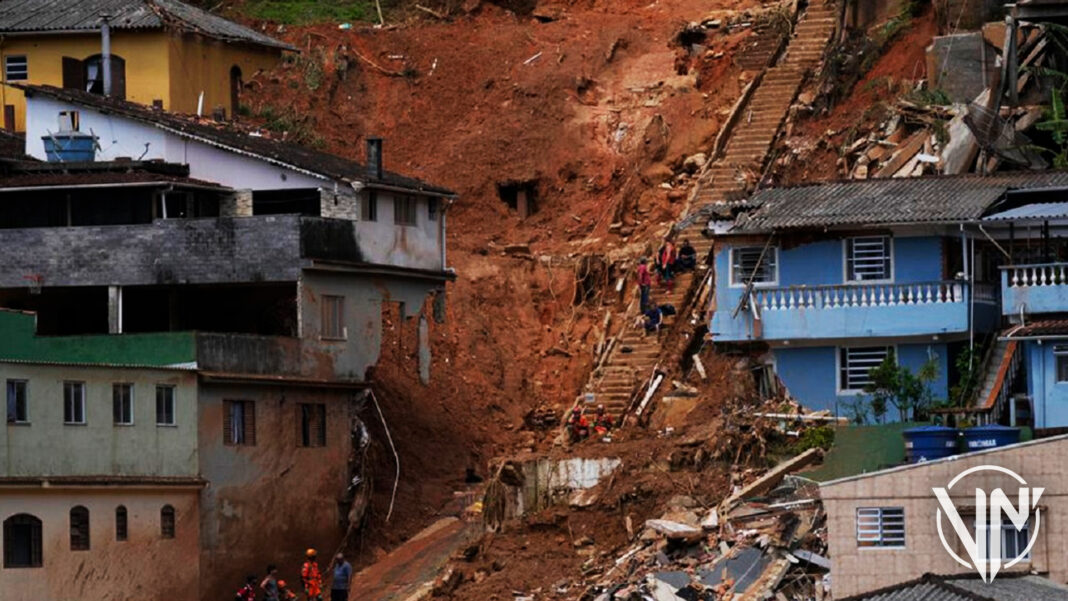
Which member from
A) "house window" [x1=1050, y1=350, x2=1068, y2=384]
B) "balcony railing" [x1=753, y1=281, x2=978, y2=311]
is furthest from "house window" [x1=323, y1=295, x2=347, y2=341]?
"house window" [x1=1050, y1=350, x2=1068, y2=384]

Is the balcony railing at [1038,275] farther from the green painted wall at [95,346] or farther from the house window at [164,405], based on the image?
the house window at [164,405]

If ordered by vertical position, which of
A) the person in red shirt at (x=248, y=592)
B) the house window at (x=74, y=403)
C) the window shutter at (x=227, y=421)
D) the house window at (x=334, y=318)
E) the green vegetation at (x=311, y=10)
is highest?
the green vegetation at (x=311, y=10)

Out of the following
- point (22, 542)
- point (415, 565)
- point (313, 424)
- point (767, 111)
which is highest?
point (767, 111)

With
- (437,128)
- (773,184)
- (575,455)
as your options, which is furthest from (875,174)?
(437,128)

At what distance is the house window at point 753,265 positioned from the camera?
7169 cm

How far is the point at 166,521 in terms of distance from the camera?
68.9 metres

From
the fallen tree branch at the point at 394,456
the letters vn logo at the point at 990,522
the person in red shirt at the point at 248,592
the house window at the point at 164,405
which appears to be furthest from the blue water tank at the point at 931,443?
the house window at the point at 164,405

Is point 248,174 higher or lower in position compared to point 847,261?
higher

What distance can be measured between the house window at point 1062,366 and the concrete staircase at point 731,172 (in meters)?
9.81

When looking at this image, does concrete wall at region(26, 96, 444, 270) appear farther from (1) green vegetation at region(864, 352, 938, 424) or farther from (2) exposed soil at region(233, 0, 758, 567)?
(1) green vegetation at region(864, 352, 938, 424)

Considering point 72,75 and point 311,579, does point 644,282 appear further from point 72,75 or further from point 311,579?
point 72,75

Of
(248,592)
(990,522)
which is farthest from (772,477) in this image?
(248,592)

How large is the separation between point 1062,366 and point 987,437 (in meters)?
3.17

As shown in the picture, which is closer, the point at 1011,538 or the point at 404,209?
the point at 1011,538
